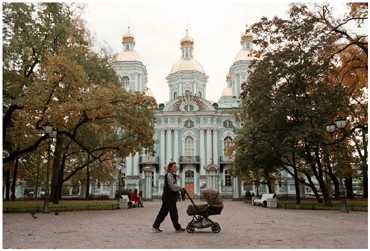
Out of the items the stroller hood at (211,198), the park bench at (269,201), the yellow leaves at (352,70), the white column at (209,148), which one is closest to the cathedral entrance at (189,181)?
the white column at (209,148)

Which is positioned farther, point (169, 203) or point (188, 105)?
point (188, 105)

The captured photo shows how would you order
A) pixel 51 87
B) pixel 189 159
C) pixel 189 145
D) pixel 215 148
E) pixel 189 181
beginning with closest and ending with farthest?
pixel 51 87 → pixel 189 181 → pixel 189 159 → pixel 215 148 → pixel 189 145

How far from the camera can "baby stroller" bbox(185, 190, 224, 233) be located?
32.4 ft

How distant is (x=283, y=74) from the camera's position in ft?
70.0

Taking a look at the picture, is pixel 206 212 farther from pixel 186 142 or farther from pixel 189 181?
pixel 186 142

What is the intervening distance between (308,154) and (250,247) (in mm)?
15462

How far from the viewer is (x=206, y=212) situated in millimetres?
10000

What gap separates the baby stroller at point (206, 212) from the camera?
9.88 m

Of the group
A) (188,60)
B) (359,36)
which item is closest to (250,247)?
(359,36)

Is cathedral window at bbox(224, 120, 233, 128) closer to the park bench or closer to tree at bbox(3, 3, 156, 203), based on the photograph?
the park bench

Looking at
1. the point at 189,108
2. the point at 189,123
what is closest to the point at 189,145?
the point at 189,123

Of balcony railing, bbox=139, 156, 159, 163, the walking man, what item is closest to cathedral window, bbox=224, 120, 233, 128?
balcony railing, bbox=139, 156, 159, 163

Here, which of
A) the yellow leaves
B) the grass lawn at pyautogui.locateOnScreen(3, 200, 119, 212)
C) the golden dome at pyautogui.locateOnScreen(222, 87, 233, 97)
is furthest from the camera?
the golden dome at pyautogui.locateOnScreen(222, 87, 233, 97)

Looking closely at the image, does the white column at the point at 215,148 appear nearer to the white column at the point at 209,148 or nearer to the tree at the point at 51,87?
the white column at the point at 209,148
